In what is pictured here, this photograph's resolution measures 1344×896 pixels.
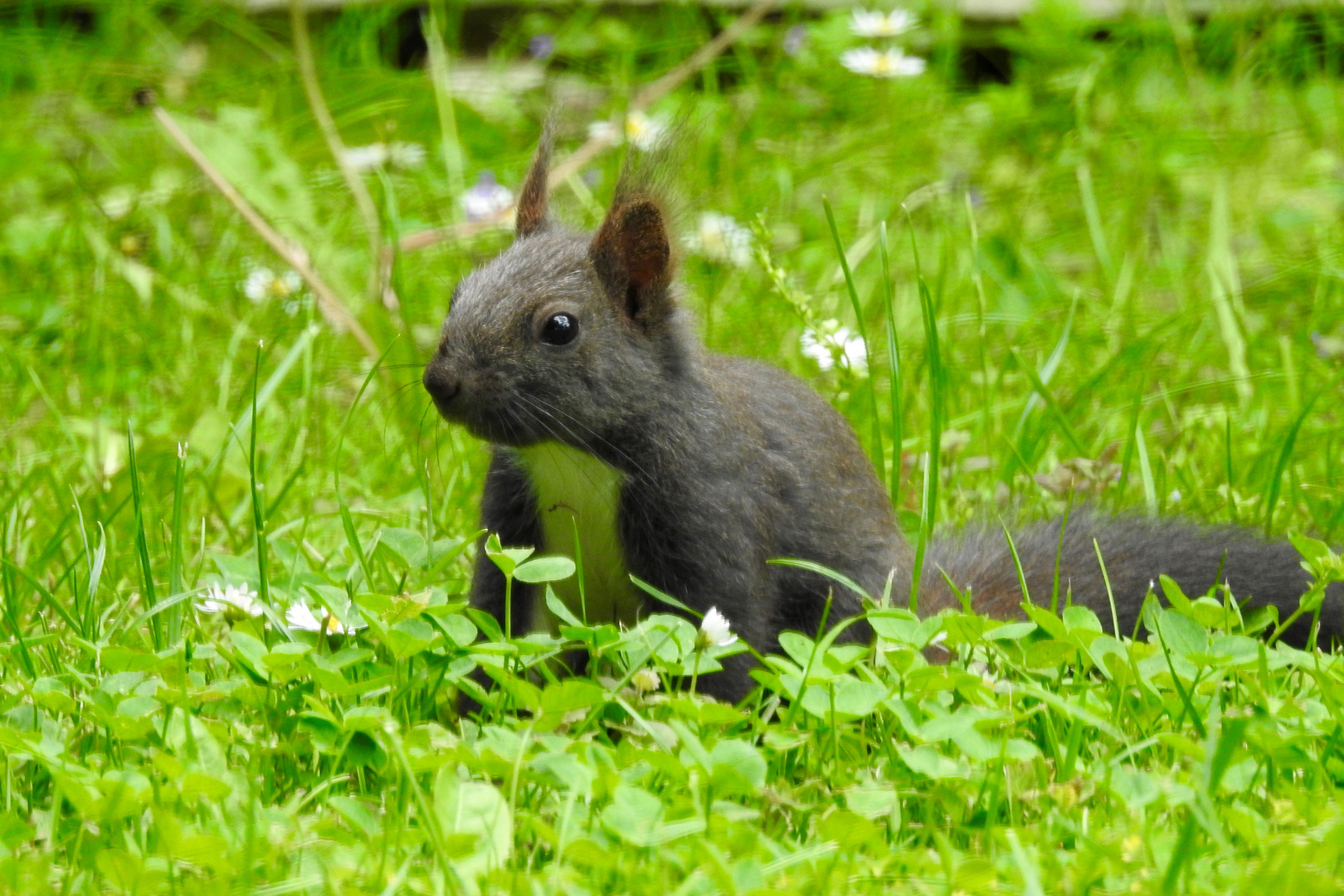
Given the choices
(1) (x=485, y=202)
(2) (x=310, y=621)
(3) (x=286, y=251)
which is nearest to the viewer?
(2) (x=310, y=621)

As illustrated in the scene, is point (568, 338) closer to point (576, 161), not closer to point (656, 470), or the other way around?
point (656, 470)

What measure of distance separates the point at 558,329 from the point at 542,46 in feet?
10.2

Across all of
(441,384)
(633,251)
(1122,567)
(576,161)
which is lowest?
(1122,567)

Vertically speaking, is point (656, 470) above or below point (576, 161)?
below

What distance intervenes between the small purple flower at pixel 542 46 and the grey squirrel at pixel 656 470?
266 centimetres

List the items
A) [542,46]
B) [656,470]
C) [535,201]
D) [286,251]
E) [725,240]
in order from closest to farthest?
[656,470]
[535,201]
[286,251]
[725,240]
[542,46]

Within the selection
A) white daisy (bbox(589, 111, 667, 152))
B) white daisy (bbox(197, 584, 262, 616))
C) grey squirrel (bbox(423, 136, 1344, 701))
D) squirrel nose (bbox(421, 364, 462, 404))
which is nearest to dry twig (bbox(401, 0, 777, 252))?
white daisy (bbox(589, 111, 667, 152))

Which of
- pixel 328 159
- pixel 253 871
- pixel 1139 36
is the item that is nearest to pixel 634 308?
pixel 253 871

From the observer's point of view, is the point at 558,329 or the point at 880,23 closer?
the point at 558,329

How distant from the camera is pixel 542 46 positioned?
5.10 metres

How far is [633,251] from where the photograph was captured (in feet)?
7.51

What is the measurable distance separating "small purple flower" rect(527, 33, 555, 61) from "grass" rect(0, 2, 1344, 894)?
134 millimetres

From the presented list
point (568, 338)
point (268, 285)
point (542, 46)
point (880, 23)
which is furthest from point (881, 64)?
point (568, 338)

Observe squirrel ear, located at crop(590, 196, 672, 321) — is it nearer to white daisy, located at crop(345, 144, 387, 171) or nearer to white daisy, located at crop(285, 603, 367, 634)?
white daisy, located at crop(285, 603, 367, 634)
